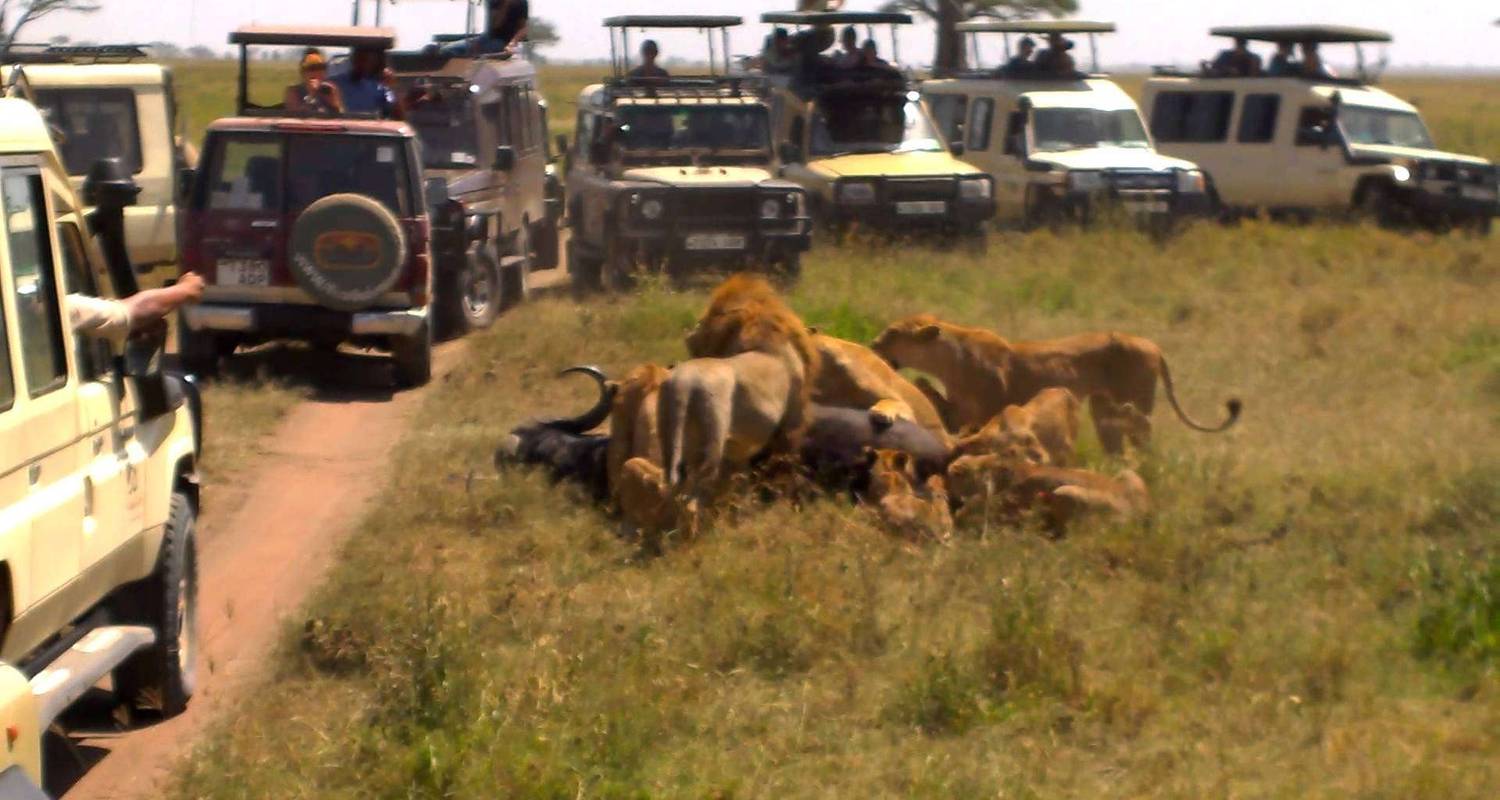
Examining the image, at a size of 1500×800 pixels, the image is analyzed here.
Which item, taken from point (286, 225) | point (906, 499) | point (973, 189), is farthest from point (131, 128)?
point (906, 499)

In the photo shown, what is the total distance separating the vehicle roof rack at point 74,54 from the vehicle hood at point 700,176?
4.09m

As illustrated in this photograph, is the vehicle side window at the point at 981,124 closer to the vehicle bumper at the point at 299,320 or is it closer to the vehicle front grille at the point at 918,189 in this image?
the vehicle front grille at the point at 918,189

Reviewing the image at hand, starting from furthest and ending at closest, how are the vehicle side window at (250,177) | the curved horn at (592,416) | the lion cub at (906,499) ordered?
1. the vehicle side window at (250,177)
2. the curved horn at (592,416)
3. the lion cub at (906,499)

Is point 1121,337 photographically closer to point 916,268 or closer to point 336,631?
point 336,631

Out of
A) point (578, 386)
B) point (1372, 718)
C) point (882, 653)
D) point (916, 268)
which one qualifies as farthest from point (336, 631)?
point (916, 268)

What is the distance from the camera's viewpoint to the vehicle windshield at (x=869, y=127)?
1886 centimetres

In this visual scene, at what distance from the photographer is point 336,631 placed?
6336 millimetres

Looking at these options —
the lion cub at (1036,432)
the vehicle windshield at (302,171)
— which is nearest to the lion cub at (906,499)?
the lion cub at (1036,432)

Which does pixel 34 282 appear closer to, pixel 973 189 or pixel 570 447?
pixel 570 447

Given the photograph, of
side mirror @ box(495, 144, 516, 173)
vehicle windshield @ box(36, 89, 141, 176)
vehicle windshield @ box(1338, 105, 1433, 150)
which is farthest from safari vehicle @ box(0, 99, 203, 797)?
vehicle windshield @ box(1338, 105, 1433, 150)

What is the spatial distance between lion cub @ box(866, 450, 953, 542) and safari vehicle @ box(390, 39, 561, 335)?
598 centimetres

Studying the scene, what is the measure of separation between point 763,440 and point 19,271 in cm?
374

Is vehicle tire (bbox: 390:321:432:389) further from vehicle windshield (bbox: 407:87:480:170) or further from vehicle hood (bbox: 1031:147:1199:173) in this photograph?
vehicle hood (bbox: 1031:147:1199:173)

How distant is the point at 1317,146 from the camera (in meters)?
21.1
